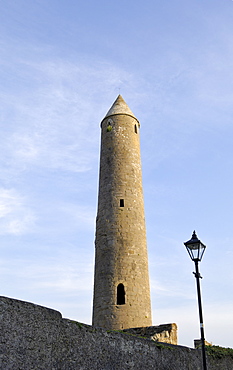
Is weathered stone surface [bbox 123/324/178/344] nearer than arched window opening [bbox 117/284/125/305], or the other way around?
weathered stone surface [bbox 123/324/178/344]

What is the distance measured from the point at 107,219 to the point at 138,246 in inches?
77.1

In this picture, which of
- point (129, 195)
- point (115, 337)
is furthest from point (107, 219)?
point (115, 337)

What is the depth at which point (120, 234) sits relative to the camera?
705 inches

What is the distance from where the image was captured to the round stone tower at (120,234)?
16.8 m

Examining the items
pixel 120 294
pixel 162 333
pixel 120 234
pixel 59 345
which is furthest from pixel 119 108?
pixel 59 345

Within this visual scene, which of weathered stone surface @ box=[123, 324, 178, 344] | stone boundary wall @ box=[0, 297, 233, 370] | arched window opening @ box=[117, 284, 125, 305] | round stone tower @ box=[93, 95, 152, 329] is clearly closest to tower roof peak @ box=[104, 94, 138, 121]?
round stone tower @ box=[93, 95, 152, 329]

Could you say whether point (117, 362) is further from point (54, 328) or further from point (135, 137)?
point (135, 137)

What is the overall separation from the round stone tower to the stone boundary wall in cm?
728

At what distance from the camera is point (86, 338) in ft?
24.2

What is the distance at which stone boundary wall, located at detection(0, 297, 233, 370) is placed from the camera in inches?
229

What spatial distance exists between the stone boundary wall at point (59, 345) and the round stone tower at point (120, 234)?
23.9 feet

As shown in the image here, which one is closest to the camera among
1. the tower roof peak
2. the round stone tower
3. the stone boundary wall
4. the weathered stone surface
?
the stone boundary wall

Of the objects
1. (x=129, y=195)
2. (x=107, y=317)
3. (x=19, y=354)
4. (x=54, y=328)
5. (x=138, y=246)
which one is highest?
(x=129, y=195)

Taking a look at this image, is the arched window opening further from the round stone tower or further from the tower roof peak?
the tower roof peak
